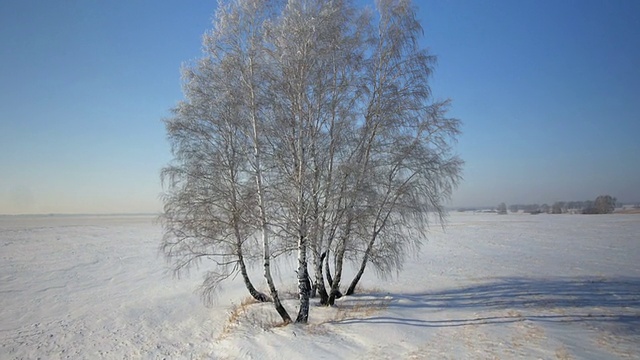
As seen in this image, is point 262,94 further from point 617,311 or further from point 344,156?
point 617,311

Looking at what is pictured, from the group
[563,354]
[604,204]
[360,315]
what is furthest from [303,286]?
[604,204]

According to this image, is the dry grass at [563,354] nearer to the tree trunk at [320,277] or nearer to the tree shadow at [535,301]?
the tree shadow at [535,301]

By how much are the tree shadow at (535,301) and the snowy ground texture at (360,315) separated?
0.14 feet

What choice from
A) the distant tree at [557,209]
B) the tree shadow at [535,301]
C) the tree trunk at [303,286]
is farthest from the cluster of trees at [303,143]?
the distant tree at [557,209]

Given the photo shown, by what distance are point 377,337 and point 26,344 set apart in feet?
32.9

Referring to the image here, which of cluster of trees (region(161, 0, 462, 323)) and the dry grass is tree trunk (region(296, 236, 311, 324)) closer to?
cluster of trees (region(161, 0, 462, 323))

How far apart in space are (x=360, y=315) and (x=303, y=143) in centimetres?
540

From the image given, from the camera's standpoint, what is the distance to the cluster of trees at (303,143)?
8.95 metres

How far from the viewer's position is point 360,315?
391 inches

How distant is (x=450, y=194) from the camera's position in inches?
455

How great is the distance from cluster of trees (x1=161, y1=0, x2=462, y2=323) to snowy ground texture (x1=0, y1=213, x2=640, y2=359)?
1599mm

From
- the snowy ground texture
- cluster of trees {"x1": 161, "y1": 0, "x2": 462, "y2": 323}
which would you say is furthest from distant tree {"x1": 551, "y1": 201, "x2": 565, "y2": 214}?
cluster of trees {"x1": 161, "y1": 0, "x2": 462, "y2": 323}

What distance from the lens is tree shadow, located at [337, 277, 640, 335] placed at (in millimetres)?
9336

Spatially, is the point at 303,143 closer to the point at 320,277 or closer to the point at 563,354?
the point at 320,277
